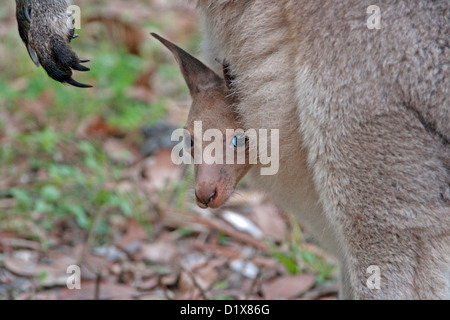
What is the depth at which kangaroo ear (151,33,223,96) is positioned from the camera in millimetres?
3516

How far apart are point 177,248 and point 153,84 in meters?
2.64

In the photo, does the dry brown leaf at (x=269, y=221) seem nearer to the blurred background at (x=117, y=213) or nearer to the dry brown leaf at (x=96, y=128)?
the blurred background at (x=117, y=213)

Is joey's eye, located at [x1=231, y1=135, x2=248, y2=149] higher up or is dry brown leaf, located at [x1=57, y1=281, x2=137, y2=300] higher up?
joey's eye, located at [x1=231, y1=135, x2=248, y2=149]

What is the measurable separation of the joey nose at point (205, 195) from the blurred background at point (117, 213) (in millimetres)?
419

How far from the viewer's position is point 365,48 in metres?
2.88

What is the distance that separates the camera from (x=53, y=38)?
3.50m

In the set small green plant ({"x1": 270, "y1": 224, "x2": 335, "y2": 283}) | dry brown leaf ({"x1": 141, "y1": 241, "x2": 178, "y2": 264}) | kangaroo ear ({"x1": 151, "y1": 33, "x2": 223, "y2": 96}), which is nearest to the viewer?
kangaroo ear ({"x1": 151, "y1": 33, "x2": 223, "y2": 96})

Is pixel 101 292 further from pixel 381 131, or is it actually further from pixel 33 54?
pixel 381 131

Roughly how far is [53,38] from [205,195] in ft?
3.54

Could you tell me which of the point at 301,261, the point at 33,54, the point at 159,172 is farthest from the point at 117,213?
the point at 33,54

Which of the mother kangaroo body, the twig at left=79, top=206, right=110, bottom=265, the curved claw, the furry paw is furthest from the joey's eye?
the twig at left=79, top=206, right=110, bottom=265

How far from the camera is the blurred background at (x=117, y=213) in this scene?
441cm

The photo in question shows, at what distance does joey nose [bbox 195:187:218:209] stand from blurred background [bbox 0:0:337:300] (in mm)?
419

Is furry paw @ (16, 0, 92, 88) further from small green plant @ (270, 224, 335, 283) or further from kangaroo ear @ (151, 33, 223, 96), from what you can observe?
small green plant @ (270, 224, 335, 283)
